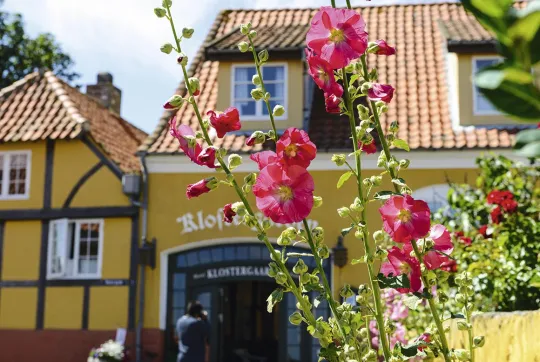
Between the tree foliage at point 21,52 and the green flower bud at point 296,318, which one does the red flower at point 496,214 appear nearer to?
the green flower bud at point 296,318

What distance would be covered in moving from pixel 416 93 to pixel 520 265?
10.7m

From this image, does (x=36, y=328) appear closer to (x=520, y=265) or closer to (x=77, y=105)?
(x=77, y=105)

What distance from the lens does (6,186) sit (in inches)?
581

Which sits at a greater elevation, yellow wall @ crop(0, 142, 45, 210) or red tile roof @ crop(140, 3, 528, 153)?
red tile roof @ crop(140, 3, 528, 153)

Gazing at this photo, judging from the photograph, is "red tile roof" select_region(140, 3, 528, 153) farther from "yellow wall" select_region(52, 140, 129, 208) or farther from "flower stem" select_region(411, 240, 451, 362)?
"flower stem" select_region(411, 240, 451, 362)

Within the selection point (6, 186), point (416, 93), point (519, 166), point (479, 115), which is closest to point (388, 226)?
point (519, 166)

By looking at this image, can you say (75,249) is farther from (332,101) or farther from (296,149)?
(296,149)

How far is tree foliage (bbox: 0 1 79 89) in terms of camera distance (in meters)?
Result: 25.2

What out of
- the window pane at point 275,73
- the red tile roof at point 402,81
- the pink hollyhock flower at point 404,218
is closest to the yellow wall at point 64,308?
the red tile roof at point 402,81

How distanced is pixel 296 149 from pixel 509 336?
126 cm

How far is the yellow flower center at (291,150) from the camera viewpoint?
130 cm

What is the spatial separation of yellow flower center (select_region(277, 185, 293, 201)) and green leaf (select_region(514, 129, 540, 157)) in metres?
0.86

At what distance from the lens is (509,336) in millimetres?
2264

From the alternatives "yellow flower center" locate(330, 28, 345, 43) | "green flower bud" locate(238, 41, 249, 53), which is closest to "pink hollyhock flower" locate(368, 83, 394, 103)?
"yellow flower center" locate(330, 28, 345, 43)
